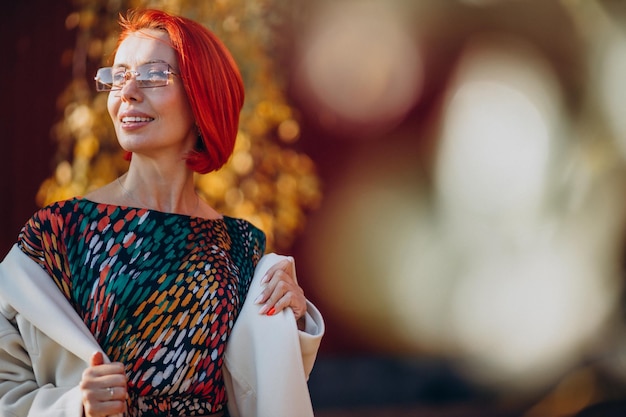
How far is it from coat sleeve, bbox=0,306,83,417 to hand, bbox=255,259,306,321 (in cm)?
35

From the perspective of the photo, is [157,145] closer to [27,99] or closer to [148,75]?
[148,75]

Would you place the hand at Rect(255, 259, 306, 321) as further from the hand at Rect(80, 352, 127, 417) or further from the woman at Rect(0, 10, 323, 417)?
the hand at Rect(80, 352, 127, 417)

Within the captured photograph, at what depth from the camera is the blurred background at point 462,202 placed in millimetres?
4945

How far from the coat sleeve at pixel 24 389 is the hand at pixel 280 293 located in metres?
0.35

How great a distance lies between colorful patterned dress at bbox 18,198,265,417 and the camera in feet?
4.92

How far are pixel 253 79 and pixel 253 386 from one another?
2.20 metres

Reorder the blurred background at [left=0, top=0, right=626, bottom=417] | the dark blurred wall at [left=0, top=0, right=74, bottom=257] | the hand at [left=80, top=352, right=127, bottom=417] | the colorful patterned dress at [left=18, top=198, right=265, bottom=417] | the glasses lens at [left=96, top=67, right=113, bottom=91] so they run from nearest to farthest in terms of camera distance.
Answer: the hand at [left=80, top=352, right=127, bottom=417] < the colorful patterned dress at [left=18, top=198, right=265, bottom=417] < the glasses lens at [left=96, top=67, right=113, bottom=91] < the dark blurred wall at [left=0, top=0, right=74, bottom=257] < the blurred background at [left=0, top=0, right=626, bottom=417]

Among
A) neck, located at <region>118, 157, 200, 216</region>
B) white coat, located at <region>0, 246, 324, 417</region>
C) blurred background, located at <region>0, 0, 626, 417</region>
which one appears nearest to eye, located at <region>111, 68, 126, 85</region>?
neck, located at <region>118, 157, 200, 216</region>

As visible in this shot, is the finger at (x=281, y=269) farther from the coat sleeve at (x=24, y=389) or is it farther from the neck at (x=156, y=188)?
the coat sleeve at (x=24, y=389)

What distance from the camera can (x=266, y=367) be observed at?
158cm

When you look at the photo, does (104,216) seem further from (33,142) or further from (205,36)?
(33,142)

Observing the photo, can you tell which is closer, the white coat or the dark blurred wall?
the white coat

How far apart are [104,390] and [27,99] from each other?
3154 mm

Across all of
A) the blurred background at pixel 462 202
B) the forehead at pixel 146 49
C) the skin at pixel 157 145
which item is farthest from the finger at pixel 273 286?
the blurred background at pixel 462 202
